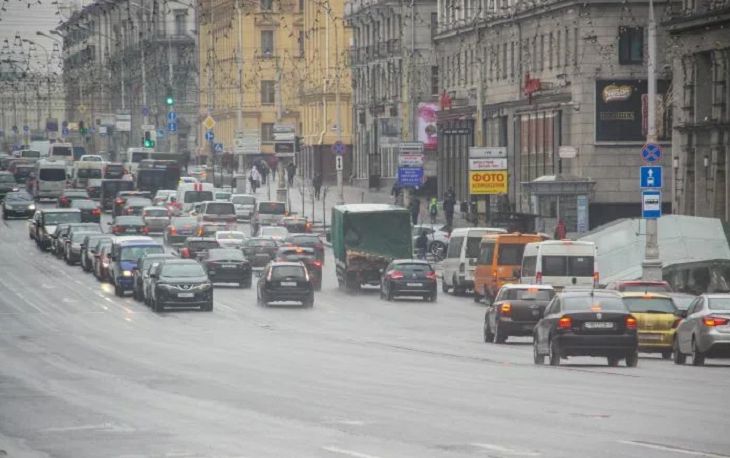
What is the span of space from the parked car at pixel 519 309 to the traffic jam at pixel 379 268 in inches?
1.1

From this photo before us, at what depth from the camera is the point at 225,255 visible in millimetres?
66250

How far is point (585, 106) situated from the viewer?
84.4 meters

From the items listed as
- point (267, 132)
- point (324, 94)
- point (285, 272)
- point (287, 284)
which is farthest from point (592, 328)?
point (267, 132)

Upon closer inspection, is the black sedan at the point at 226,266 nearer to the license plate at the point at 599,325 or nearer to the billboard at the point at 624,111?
the billboard at the point at 624,111

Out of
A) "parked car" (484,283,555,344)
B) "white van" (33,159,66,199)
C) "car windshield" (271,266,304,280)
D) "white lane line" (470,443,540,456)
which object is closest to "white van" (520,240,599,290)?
"car windshield" (271,266,304,280)

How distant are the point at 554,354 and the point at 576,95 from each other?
5066 cm

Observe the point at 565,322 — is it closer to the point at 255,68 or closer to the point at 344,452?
the point at 344,452

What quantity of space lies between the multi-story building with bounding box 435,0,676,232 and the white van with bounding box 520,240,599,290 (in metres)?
22.1

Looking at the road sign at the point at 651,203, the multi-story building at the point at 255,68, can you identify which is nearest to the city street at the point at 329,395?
the road sign at the point at 651,203

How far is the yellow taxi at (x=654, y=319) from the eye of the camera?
3912 centimetres

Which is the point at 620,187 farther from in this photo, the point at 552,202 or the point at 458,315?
the point at 458,315

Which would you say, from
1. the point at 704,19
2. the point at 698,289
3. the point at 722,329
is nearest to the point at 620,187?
the point at 704,19

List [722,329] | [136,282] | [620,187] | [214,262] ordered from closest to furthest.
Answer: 1. [722,329]
2. [136,282]
3. [214,262]
4. [620,187]

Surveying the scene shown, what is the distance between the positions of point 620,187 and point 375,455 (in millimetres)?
65187
